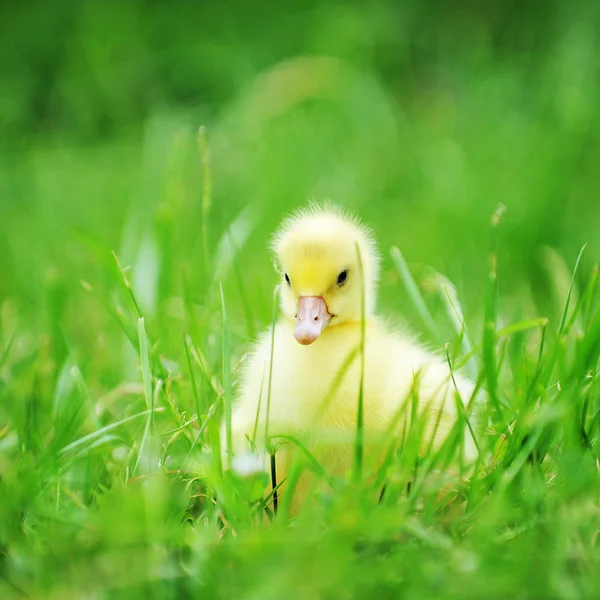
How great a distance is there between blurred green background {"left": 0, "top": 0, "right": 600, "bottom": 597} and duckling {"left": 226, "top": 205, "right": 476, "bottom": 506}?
0.66ft

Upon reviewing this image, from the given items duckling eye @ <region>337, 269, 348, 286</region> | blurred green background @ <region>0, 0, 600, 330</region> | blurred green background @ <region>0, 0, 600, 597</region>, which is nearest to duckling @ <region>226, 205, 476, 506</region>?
duckling eye @ <region>337, 269, 348, 286</region>

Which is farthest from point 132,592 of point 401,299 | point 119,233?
point 119,233

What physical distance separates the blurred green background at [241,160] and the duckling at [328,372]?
7.9 inches

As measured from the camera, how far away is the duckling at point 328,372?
156cm

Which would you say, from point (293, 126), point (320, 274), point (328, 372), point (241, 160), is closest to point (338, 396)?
point (328, 372)

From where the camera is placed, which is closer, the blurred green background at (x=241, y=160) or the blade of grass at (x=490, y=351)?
the blade of grass at (x=490, y=351)

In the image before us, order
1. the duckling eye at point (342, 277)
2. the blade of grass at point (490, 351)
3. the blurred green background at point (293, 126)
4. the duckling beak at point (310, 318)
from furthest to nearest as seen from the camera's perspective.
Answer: the blurred green background at point (293, 126)
the duckling eye at point (342, 277)
the duckling beak at point (310, 318)
the blade of grass at point (490, 351)

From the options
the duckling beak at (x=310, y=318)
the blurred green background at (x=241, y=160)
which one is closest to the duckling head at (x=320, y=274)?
the duckling beak at (x=310, y=318)

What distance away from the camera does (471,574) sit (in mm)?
1198

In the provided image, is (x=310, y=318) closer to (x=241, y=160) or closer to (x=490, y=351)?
(x=490, y=351)

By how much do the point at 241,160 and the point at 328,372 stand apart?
8.27ft

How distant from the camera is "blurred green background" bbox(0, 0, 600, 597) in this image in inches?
90.0

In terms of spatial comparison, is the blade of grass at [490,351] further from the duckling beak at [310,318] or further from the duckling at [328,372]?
the duckling beak at [310,318]

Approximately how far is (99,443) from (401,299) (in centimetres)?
149
